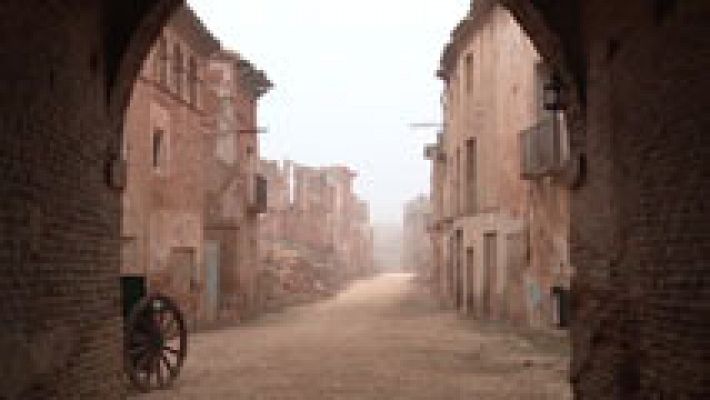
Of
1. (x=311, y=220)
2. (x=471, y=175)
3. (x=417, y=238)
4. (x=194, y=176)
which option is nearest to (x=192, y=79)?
(x=194, y=176)

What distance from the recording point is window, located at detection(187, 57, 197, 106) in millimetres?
22188

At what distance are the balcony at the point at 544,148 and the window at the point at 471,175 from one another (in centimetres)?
640

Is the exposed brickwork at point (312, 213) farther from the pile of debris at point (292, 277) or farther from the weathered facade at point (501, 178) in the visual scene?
the weathered facade at point (501, 178)

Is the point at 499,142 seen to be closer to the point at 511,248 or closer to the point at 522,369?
the point at 511,248

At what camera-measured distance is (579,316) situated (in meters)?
8.31

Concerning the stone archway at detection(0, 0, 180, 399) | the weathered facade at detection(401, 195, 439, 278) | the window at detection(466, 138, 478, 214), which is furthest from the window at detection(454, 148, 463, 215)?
the stone archway at detection(0, 0, 180, 399)

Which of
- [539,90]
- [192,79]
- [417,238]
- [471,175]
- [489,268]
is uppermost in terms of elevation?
[192,79]

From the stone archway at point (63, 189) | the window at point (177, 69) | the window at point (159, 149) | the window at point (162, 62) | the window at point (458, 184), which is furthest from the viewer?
the window at point (458, 184)

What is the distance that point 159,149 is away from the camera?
19984mm

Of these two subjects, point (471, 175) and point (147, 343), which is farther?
point (471, 175)

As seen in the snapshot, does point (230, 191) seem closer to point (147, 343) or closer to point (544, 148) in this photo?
point (544, 148)

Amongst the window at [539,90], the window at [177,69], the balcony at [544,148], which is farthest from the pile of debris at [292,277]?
the window at [539,90]

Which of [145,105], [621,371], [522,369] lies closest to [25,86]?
[621,371]

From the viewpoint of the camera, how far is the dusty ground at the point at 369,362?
11469 millimetres
